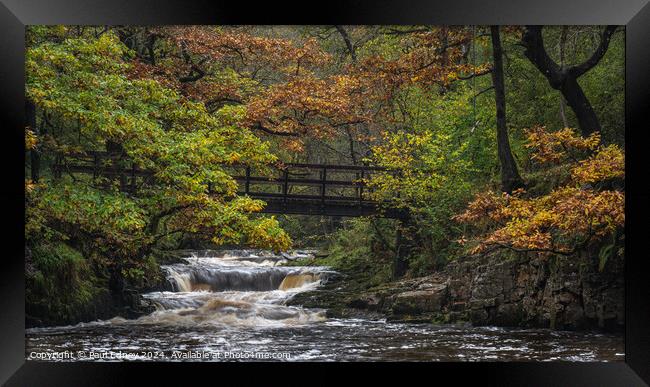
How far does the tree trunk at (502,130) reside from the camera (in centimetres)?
762

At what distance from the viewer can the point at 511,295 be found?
795cm

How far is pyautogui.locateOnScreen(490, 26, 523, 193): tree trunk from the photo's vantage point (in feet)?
25.0

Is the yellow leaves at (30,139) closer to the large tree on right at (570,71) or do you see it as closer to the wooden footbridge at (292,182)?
the wooden footbridge at (292,182)

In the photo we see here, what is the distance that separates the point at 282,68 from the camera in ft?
26.1

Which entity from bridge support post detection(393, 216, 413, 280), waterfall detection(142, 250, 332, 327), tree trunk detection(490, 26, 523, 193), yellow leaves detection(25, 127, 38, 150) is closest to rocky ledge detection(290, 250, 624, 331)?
bridge support post detection(393, 216, 413, 280)

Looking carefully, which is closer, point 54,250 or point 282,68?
point 54,250

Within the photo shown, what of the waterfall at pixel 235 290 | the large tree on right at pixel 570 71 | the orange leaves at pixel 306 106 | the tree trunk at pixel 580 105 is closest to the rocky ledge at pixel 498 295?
the waterfall at pixel 235 290

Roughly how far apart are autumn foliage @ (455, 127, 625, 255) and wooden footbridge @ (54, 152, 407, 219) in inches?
44.4

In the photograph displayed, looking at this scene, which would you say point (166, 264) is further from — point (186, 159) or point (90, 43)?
point (90, 43)
